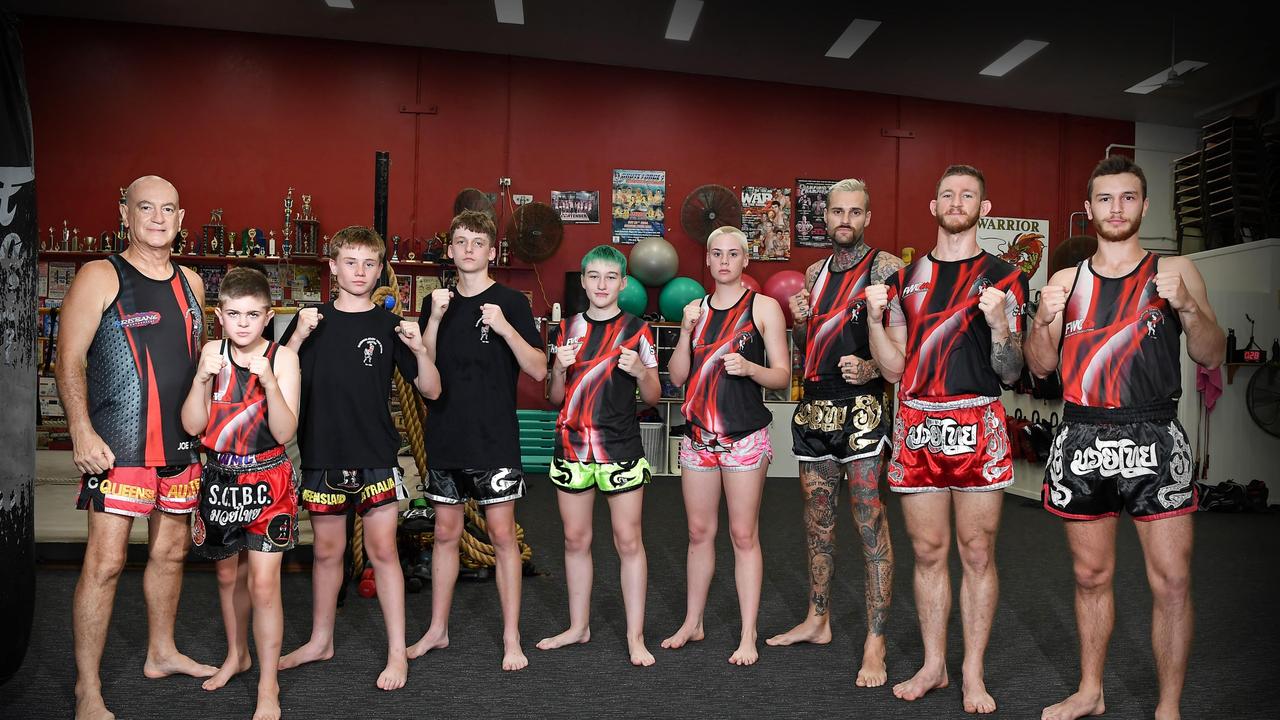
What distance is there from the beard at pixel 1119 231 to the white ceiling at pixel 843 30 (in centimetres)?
515

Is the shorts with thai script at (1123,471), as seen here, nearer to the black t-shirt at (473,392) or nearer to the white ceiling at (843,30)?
the black t-shirt at (473,392)

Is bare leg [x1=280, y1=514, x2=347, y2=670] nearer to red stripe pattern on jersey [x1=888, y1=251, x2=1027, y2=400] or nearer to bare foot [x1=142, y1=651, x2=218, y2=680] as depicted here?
bare foot [x1=142, y1=651, x2=218, y2=680]

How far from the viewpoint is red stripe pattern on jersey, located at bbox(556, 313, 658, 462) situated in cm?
311

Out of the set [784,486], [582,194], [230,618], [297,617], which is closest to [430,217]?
[582,194]

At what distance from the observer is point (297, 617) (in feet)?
11.7

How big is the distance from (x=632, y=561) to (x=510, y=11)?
5811 mm

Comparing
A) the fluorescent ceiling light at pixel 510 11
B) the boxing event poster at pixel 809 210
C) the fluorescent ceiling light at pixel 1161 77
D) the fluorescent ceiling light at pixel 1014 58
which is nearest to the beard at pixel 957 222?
the fluorescent ceiling light at pixel 510 11

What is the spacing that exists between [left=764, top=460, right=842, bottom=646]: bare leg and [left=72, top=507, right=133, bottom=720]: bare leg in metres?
2.17

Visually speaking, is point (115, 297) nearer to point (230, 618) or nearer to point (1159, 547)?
point (230, 618)

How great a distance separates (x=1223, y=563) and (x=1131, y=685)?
106 inches

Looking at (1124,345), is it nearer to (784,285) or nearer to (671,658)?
(671,658)

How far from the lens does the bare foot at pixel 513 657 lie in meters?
3.02

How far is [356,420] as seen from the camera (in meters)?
2.87

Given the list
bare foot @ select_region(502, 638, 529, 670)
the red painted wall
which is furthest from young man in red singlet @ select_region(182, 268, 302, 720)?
the red painted wall
